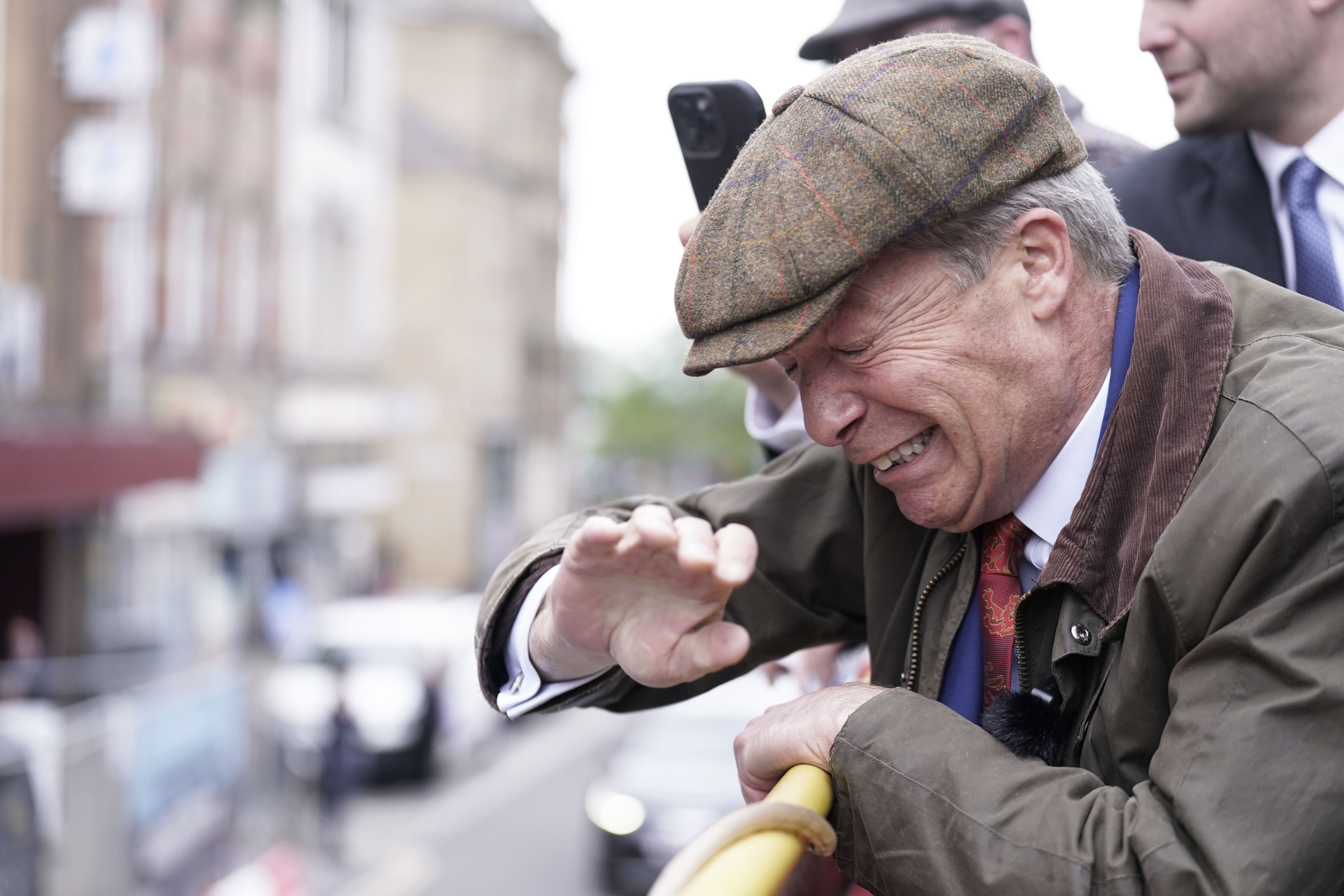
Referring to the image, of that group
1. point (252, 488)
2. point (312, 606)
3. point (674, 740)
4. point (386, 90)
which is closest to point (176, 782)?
→ point (674, 740)

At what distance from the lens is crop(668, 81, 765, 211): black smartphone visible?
223 centimetres

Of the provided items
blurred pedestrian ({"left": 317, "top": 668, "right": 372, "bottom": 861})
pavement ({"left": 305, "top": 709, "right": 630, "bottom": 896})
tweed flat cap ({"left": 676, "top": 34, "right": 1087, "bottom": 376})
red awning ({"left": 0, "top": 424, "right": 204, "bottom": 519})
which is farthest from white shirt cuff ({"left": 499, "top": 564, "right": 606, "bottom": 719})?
red awning ({"left": 0, "top": 424, "right": 204, "bottom": 519})

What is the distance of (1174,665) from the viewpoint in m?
1.48

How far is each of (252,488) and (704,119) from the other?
19.8 m

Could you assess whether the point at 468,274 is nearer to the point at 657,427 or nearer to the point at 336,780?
the point at 336,780

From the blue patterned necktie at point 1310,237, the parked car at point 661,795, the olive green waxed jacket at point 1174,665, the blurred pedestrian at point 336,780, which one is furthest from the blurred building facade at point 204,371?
the blue patterned necktie at point 1310,237

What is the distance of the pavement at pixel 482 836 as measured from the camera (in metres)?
11.7

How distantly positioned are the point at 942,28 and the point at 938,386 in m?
1.56

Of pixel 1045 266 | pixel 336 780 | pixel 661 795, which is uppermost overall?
pixel 1045 266

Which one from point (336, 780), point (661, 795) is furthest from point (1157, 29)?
point (336, 780)

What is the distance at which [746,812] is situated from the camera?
118 cm

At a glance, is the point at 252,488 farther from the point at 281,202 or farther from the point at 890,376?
the point at 890,376

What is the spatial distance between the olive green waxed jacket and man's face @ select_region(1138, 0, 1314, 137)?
1.73 ft

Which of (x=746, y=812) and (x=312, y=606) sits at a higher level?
(x=746, y=812)
